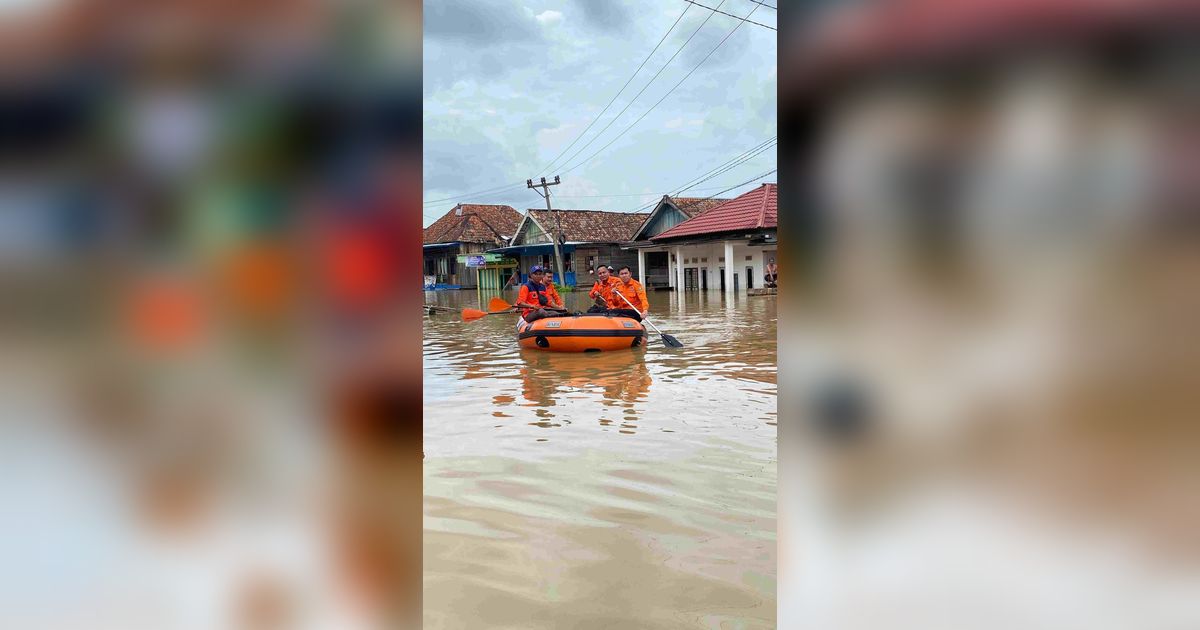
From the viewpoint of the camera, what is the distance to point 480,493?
10.2 ft

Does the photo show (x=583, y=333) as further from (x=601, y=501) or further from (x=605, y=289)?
(x=601, y=501)

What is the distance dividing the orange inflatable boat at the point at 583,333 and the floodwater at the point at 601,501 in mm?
1496

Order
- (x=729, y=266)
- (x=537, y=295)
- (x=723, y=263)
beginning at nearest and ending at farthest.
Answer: (x=537, y=295) → (x=729, y=266) → (x=723, y=263)

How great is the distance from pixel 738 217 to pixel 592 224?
10254 millimetres

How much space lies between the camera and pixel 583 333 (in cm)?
816

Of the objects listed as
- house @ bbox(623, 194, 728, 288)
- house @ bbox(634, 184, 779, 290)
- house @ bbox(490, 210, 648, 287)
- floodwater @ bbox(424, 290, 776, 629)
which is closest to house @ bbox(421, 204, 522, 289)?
house @ bbox(490, 210, 648, 287)

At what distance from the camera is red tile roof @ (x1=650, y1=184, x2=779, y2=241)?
19702 millimetres
